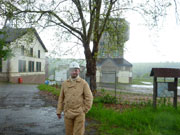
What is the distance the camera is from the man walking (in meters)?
3.73

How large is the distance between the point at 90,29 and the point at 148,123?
7074mm

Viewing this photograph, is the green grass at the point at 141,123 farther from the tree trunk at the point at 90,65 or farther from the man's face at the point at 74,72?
the tree trunk at the point at 90,65

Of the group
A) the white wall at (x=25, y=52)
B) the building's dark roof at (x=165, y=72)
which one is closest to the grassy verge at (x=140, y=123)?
the building's dark roof at (x=165, y=72)

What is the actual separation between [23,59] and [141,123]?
28.2 m

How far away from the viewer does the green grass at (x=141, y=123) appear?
518 cm

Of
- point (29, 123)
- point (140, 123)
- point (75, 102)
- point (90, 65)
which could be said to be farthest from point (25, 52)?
point (75, 102)

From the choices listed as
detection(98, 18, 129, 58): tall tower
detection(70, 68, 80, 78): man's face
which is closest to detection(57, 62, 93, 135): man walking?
detection(70, 68, 80, 78): man's face

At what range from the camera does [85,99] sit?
3793 millimetres

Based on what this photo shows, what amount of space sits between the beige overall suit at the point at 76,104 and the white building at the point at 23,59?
8.32 m

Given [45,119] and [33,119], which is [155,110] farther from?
[33,119]

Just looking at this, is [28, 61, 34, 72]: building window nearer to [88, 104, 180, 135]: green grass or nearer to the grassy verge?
the grassy verge

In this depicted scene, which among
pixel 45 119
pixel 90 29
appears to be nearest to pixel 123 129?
pixel 45 119

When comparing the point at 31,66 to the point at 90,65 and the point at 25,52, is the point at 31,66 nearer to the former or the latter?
the point at 25,52

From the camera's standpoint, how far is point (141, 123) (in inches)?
226
